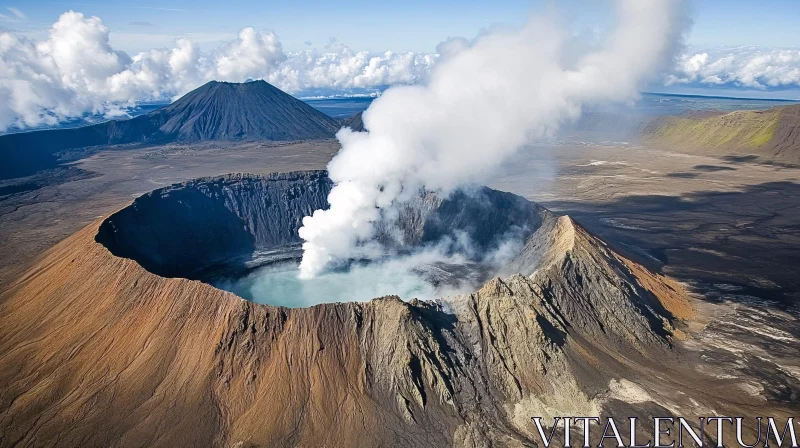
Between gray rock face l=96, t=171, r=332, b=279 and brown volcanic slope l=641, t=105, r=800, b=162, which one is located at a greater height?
gray rock face l=96, t=171, r=332, b=279

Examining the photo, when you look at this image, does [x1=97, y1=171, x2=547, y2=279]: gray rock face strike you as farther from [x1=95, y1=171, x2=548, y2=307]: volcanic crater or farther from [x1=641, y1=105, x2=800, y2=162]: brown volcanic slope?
[x1=641, y1=105, x2=800, y2=162]: brown volcanic slope

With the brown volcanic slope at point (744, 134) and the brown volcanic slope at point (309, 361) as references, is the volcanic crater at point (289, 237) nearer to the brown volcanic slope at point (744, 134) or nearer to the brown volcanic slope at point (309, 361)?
the brown volcanic slope at point (309, 361)

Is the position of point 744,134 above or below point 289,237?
below

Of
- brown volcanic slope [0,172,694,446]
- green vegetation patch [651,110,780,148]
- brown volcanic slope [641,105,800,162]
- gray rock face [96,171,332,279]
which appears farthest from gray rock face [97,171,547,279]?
green vegetation patch [651,110,780,148]

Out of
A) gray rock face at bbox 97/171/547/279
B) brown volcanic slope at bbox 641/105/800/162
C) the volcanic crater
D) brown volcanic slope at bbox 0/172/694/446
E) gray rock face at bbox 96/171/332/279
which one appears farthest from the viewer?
brown volcanic slope at bbox 641/105/800/162

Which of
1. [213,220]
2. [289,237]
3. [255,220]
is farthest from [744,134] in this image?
[213,220]

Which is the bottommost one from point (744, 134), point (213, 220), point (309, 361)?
point (744, 134)

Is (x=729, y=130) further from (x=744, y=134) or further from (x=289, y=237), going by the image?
(x=289, y=237)

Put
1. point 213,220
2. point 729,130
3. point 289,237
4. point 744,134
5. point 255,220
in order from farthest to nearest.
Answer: point 729,130, point 744,134, point 289,237, point 255,220, point 213,220
